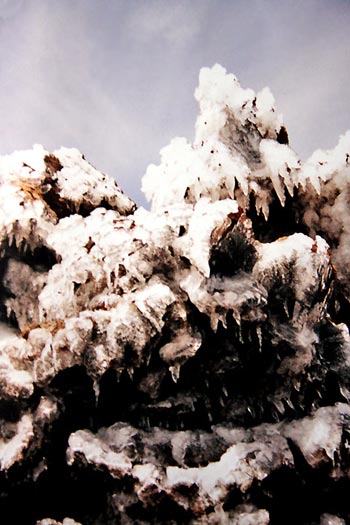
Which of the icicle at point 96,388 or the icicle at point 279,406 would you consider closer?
the icicle at point 96,388

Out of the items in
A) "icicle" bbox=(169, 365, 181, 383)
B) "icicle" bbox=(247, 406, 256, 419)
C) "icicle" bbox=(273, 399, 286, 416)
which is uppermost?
"icicle" bbox=(169, 365, 181, 383)

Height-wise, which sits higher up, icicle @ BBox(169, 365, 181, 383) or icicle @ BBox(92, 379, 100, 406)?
icicle @ BBox(169, 365, 181, 383)

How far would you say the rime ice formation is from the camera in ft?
26.6

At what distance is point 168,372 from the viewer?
905 cm

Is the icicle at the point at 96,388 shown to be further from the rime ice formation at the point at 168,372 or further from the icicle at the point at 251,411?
the icicle at the point at 251,411

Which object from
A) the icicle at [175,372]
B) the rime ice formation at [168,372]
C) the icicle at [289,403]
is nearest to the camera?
the rime ice formation at [168,372]

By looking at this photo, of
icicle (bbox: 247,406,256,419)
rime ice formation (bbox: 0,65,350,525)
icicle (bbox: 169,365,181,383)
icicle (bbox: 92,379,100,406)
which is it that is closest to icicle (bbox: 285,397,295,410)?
rime ice formation (bbox: 0,65,350,525)

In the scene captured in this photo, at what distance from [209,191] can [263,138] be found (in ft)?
11.6

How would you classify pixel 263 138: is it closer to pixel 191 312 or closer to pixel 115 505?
pixel 191 312

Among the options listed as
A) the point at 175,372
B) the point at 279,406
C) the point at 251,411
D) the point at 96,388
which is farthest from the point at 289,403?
the point at 96,388

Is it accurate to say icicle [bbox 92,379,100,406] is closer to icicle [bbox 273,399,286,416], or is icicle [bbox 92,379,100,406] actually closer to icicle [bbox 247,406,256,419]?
icicle [bbox 247,406,256,419]

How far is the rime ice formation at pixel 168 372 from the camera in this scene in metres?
8.11

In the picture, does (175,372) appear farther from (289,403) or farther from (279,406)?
(289,403)

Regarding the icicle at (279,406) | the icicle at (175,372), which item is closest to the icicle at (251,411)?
the icicle at (279,406)
